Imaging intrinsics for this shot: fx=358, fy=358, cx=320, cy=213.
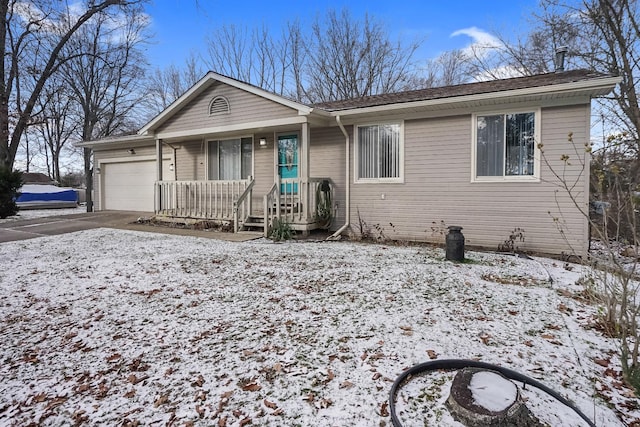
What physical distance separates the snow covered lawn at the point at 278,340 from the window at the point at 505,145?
2.22 meters

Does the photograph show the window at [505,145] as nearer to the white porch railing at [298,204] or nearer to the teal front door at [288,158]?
the white porch railing at [298,204]

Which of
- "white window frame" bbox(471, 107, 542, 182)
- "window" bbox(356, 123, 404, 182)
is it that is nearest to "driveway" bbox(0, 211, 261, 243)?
"window" bbox(356, 123, 404, 182)

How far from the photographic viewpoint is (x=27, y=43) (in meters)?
16.4

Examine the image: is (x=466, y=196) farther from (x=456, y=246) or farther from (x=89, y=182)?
(x=89, y=182)

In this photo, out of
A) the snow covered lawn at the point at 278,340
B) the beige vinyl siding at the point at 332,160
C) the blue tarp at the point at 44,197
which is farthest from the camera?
the blue tarp at the point at 44,197

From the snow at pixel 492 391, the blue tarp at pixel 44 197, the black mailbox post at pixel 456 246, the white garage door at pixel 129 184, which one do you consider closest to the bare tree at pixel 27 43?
the white garage door at pixel 129 184

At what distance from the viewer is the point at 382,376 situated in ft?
8.33

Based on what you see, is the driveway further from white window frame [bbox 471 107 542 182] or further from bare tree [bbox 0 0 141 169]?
bare tree [bbox 0 0 141 169]

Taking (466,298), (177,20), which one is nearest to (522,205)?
(466,298)

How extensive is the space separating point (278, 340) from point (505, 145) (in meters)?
6.15

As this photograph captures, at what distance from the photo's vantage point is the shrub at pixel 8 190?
12992mm

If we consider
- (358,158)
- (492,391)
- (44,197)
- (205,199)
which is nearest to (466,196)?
(358,158)

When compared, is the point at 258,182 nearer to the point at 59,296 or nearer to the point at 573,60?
the point at 59,296

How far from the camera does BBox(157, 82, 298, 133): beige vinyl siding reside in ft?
28.8
